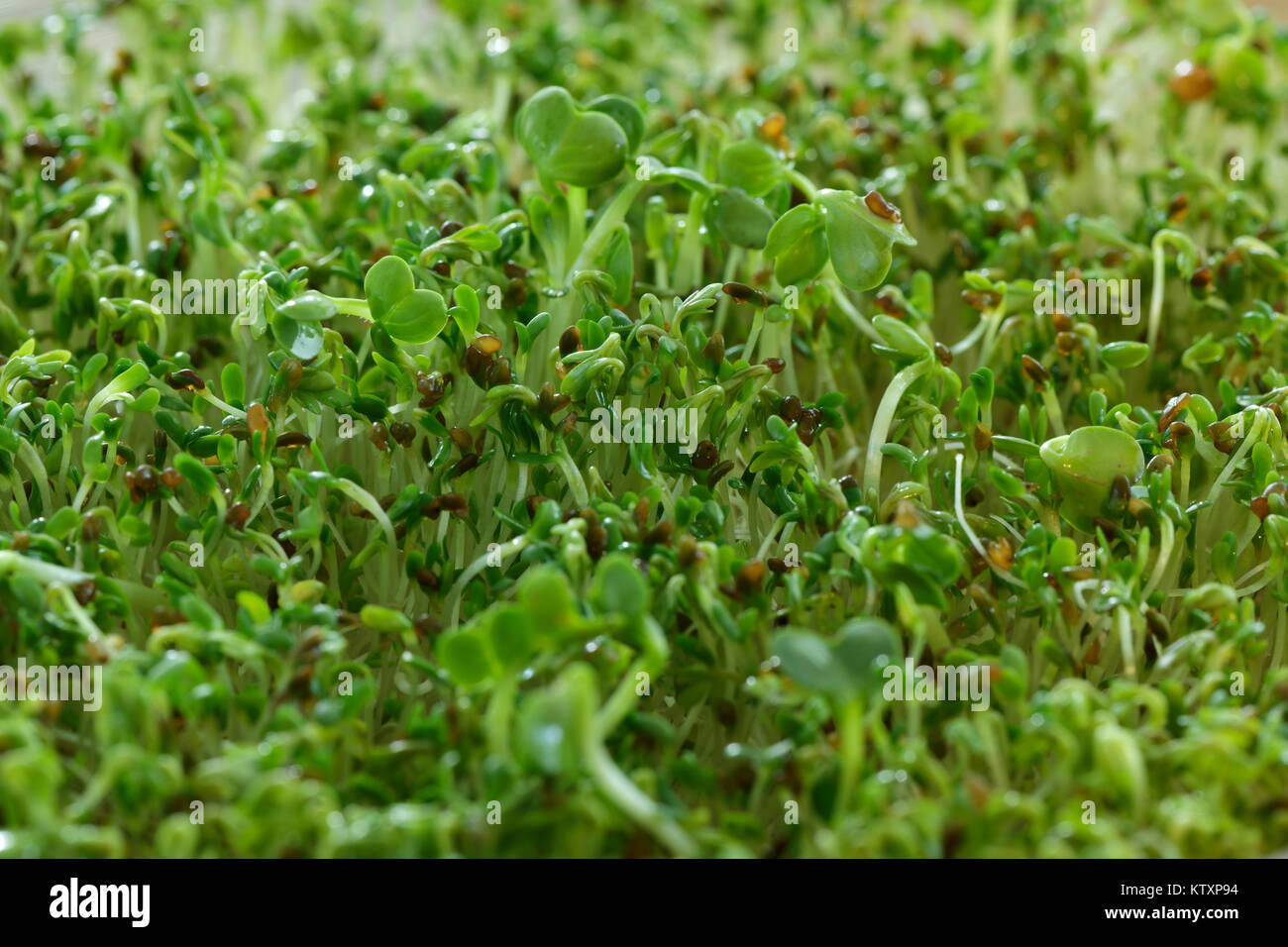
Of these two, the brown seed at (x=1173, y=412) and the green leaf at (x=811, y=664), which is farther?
the brown seed at (x=1173, y=412)

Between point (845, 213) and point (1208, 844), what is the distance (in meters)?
0.52

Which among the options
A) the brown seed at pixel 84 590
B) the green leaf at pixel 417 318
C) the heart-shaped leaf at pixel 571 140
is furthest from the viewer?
the heart-shaped leaf at pixel 571 140

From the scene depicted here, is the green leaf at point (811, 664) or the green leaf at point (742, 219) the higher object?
the green leaf at point (742, 219)

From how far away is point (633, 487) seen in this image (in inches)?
39.5

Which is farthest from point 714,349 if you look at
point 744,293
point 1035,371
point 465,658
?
point 465,658

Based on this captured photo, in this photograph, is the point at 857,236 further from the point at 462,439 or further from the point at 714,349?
the point at 462,439

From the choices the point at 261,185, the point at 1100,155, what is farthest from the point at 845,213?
the point at 1100,155

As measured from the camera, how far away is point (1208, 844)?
2.20 feet

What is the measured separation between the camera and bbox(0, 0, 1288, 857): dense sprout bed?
2.23 feet

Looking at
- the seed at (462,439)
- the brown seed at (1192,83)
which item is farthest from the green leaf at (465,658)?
the brown seed at (1192,83)

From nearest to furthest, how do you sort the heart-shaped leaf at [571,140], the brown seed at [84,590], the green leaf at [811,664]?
the green leaf at [811,664] → the brown seed at [84,590] → the heart-shaped leaf at [571,140]

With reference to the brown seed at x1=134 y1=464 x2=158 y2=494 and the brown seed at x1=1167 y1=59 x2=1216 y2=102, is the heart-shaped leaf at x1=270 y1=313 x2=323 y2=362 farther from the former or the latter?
the brown seed at x1=1167 y1=59 x2=1216 y2=102

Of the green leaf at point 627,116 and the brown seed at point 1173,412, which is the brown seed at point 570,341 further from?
the brown seed at point 1173,412

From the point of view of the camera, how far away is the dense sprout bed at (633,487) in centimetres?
68
